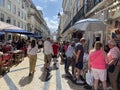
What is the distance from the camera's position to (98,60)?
6.79 meters

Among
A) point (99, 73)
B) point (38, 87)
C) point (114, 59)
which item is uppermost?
point (114, 59)

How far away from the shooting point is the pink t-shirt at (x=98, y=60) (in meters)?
6.76

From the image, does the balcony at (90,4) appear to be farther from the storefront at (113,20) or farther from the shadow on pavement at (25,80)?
the shadow on pavement at (25,80)

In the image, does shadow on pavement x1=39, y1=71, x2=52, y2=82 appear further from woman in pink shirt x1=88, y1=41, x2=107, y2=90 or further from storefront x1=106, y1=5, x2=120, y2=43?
storefront x1=106, y1=5, x2=120, y2=43

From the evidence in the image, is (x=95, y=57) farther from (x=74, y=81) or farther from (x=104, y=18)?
(x=104, y=18)

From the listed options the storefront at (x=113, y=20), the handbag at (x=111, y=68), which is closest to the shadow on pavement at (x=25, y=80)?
the handbag at (x=111, y=68)

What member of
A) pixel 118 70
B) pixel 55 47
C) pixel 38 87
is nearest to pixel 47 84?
pixel 38 87

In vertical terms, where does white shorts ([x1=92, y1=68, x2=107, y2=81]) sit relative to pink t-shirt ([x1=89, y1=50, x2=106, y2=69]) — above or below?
below

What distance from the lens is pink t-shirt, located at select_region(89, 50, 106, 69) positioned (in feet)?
22.2

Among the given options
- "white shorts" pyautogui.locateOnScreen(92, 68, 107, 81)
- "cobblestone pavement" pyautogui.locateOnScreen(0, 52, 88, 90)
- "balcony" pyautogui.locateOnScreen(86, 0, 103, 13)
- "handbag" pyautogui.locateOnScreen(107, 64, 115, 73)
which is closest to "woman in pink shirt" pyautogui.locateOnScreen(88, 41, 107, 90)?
"white shorts" pyautogui.locateOnScreen(92, 68, 107, 81)

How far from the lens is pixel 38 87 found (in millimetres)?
8148

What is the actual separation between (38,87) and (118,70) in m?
2.84

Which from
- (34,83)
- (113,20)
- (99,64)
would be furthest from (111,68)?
(113,20)

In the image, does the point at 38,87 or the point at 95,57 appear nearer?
the point at 95,57
